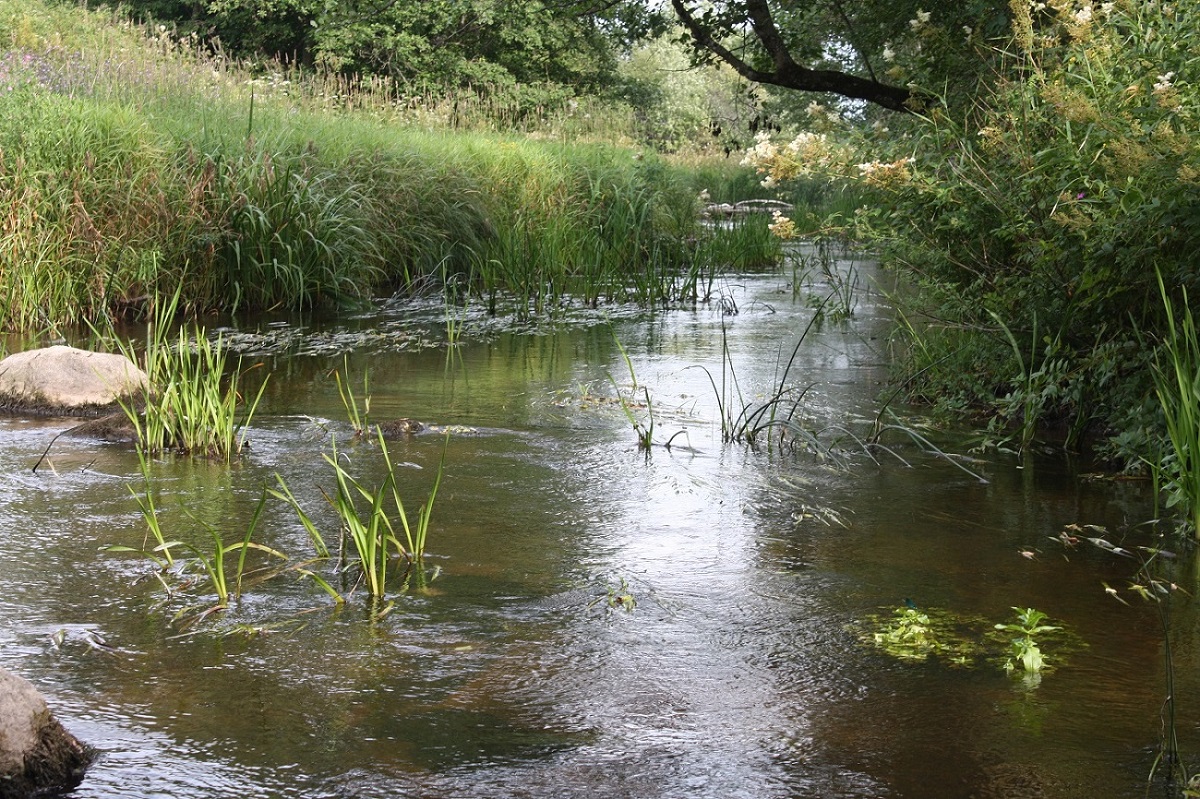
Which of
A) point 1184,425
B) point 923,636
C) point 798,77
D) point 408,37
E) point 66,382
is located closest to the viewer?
point 923,636

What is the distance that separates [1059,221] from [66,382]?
472 cm

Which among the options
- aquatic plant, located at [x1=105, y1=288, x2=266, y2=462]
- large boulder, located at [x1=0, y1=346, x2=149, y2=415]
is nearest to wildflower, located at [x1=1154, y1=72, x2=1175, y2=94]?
aquatic plant, located at [x1=105, y1=288, x2=266, y2=462]

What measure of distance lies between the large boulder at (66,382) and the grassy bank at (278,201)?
5.46 ft

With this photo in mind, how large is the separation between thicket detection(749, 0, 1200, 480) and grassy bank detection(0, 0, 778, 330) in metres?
4.14

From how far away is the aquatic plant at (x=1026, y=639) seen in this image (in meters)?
2.96

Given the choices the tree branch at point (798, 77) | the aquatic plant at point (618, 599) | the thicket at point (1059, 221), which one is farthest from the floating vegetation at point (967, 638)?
the tree branch at point (798, 77)

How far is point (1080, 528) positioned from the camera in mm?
4129

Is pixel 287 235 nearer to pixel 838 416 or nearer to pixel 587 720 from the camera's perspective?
pixel 838 416

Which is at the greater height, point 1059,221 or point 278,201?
point 278,201

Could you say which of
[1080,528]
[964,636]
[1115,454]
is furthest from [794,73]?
[964,636]

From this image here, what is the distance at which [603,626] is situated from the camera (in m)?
3.22

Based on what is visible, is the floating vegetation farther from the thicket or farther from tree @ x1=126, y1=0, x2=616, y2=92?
tree @ x1=126, y1=0, x2=616, y2=92

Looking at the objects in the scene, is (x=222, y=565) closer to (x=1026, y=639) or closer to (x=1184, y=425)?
(x=1026, y=639)

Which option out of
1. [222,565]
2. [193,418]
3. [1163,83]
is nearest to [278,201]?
[193,418]
